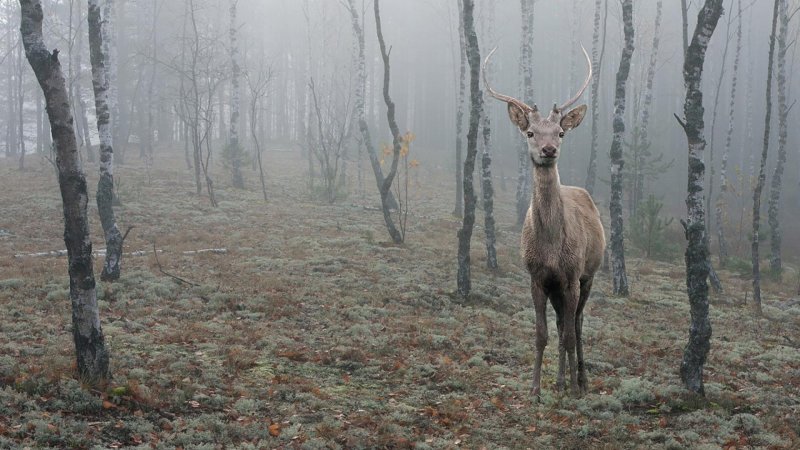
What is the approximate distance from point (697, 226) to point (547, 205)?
2243 millimetres

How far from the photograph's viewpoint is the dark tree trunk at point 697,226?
8.66 m

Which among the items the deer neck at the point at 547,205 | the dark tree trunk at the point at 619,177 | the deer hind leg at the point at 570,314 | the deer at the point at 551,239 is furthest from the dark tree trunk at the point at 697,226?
the dark tree trunk at the point at 619,177

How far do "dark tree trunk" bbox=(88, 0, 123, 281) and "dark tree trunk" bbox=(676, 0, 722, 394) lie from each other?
434 inches

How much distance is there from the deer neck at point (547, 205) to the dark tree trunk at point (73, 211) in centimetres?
561

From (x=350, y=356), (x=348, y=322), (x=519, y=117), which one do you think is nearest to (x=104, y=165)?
(x=348, y=322)

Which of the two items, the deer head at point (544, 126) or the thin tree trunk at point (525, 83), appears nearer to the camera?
the deer head at point (544, 126)

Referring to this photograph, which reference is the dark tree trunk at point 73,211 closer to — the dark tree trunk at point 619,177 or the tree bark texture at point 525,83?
the dark tree trunk at point 619,177

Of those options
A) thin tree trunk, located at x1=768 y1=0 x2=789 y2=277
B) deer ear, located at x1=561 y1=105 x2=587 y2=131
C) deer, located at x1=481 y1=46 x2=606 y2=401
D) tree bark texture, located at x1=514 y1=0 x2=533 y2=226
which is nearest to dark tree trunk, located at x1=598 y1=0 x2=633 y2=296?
deer, located at x1=481 y1=46 x2=606 y2=401

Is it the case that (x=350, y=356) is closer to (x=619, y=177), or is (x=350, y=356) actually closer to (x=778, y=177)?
(x=619, y=177)

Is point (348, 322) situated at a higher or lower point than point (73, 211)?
lower

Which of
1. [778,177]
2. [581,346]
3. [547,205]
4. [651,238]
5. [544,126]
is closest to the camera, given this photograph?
[544,126]

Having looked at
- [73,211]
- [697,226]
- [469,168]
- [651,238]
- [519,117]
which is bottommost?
[651,238]

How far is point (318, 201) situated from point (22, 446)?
80.5 feet

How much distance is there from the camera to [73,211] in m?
7.39
